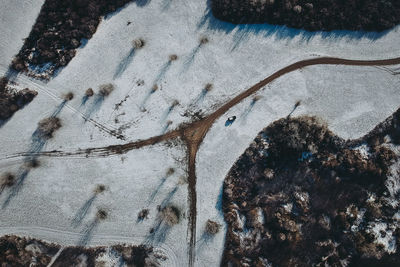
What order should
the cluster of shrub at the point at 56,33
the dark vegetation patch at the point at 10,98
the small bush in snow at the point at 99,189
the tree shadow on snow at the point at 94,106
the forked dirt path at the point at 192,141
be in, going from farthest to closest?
the tree shadow on snow at the point at 94,106 < the forked dirt path at the point at 192,141 < the small bush in snow at the point at 99,189 < the cluster of shrub at the point at 56,33 < the dark vegetation patch at the point at 10,98

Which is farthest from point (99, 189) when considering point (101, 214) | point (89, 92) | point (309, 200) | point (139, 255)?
point (309, 200)

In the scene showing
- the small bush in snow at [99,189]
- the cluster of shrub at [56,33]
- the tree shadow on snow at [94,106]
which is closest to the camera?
the cluster of shrub at [56,33]

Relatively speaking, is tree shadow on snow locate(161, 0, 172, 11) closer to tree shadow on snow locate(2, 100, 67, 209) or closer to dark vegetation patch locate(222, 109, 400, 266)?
tree shadow on snow locate(2, 100, 67, 209)

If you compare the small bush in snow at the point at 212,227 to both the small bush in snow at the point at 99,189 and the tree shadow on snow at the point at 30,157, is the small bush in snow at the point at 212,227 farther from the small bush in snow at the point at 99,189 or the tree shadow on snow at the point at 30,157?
the tree shadow on snow at the point at 30,157

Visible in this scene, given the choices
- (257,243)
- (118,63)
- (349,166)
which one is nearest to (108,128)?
(118,63)

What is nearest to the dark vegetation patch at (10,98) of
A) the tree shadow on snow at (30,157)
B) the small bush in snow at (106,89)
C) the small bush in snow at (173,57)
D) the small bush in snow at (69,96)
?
the tree shadow on snow at (30,157)

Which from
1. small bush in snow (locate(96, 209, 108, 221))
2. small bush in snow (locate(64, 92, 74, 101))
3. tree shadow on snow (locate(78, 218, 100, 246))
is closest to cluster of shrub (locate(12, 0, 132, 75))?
small bush in snow (locate(64, 92, 74, 101))

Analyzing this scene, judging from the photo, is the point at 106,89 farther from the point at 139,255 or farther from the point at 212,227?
the point at 212,227
